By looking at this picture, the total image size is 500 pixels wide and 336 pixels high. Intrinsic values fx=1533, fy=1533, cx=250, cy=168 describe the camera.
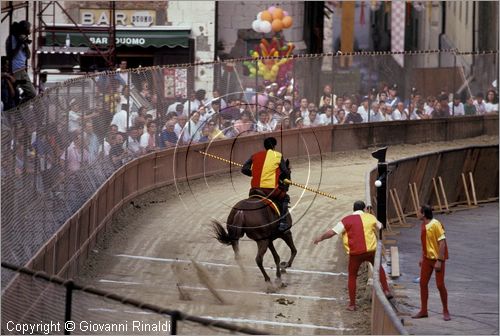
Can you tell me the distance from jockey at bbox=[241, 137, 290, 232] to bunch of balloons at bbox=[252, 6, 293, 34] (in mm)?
20720

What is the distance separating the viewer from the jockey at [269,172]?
897 inches

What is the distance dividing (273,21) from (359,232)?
23.0m

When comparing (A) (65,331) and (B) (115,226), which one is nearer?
(A) (65,331)

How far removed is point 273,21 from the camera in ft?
144

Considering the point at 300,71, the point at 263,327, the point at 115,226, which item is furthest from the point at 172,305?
the point at 300,71

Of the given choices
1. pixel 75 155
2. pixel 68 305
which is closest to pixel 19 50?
pixel 75 155

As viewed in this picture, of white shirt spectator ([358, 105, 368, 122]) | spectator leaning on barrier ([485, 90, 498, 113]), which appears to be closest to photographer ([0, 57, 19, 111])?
white shirt spectator ([358, 105, 368, 122])

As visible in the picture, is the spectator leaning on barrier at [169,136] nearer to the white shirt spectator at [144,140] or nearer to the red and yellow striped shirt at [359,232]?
the white shirt spectator at [144,140]

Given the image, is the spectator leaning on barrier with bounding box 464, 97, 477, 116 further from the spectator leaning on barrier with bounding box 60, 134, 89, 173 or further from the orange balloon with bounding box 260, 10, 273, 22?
the spectator leaning on barrier with bounding box 60, 134, 89, 173

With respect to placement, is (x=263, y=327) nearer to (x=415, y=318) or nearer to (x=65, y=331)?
(x=415, y=318)

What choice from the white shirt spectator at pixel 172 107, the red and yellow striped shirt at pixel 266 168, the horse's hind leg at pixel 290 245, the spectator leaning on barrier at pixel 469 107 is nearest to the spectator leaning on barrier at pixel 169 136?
the white shirt spectator at pixel 172 107

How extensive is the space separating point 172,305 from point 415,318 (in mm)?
4403

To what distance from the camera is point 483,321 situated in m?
24.2

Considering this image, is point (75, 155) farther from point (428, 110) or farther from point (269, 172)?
point (428, 110)
